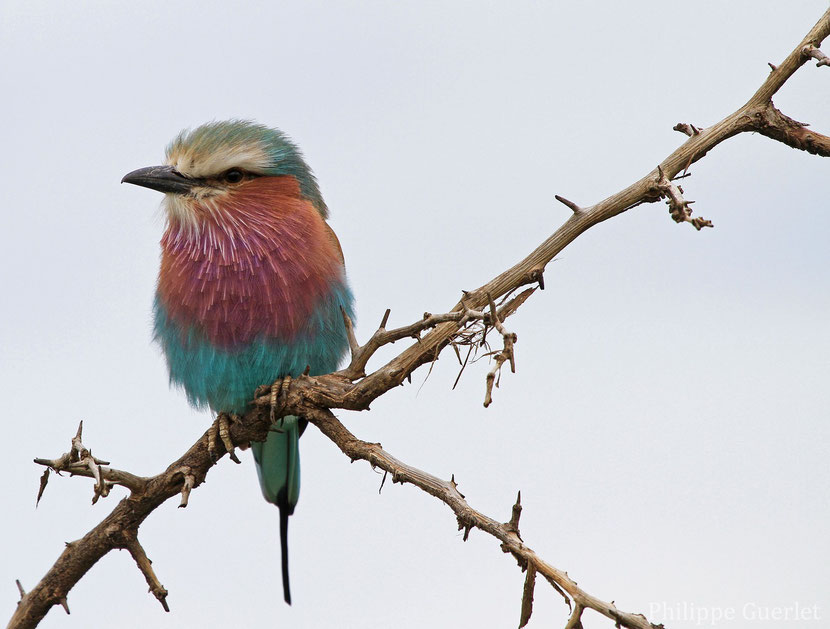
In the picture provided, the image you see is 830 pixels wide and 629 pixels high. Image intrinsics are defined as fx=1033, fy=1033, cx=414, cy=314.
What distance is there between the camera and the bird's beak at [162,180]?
4.16 meters

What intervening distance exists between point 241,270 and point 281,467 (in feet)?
3.75

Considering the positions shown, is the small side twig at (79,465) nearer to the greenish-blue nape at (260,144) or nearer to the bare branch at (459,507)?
the bare branch at (459,507)

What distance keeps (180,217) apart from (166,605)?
1543 millimetres

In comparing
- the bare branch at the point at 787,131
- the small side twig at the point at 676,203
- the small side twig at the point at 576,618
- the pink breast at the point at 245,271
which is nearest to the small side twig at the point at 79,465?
the pink breast at the point at 245,271

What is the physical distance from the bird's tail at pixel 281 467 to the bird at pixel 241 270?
12.0 inches

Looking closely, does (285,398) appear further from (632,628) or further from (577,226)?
(632,628)

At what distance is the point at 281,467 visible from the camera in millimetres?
4723

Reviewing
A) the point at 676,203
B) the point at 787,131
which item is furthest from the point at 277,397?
the point at 787,131

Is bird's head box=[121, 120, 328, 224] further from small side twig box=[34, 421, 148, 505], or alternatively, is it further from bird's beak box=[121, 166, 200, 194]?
small side twig box=[34, 421, 148, 505]

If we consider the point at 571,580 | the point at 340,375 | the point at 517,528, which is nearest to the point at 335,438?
the point at 340,375

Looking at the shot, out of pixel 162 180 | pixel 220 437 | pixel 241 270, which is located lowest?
pixel 220 437

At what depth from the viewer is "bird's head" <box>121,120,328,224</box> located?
4176mm

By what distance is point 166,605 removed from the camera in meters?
3.47

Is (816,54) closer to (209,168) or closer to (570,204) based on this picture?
(570,204)
